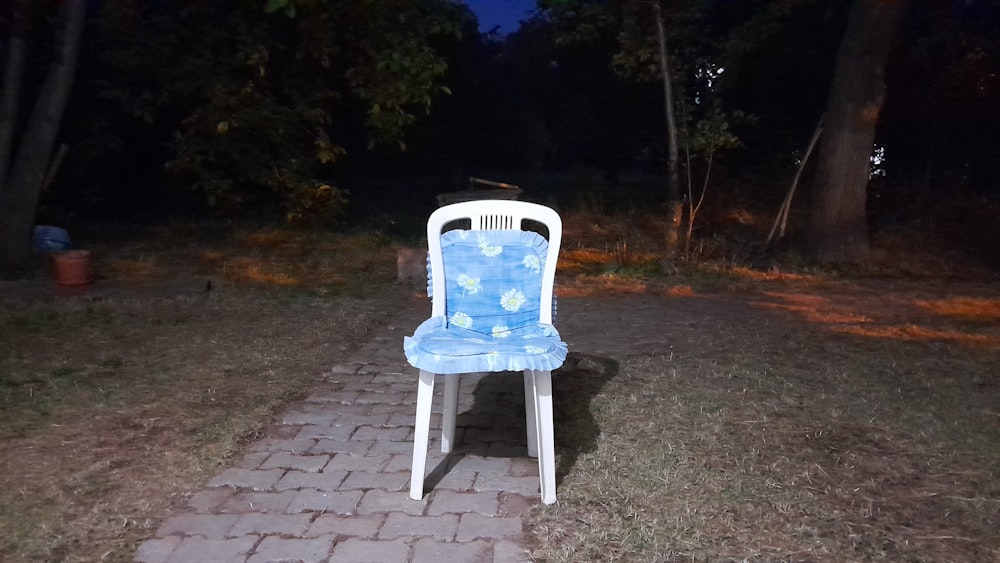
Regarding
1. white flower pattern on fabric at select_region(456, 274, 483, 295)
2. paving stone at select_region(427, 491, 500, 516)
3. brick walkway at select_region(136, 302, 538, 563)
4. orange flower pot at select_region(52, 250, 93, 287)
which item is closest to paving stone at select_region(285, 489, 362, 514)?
brick walkway at select_region(136, 302, 538, 563)

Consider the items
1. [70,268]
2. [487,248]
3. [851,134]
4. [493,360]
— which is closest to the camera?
[493,360]

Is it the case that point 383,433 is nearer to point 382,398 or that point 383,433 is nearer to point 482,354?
point 382,398

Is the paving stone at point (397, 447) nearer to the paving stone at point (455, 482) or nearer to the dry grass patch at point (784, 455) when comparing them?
the paving stone at point (455, 482)

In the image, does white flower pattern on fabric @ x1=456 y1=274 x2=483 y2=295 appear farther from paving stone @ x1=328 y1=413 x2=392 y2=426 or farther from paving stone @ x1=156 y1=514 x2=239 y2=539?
paving stone @ x1=156 y1=514 x2=239 y2=539

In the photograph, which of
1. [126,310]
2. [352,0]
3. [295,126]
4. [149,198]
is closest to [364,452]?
→ [126,310]

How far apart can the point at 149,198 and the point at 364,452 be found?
10.6m

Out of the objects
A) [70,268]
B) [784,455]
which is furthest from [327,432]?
[70,268]

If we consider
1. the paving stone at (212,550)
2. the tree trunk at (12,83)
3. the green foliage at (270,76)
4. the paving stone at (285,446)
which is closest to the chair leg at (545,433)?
the paving stone at (212,550)

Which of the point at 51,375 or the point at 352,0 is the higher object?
the point at 352,0

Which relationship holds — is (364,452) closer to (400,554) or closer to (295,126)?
(400,554)

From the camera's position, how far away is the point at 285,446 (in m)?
3.87

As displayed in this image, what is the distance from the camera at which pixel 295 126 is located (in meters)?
11.0

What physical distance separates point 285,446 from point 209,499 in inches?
23.9

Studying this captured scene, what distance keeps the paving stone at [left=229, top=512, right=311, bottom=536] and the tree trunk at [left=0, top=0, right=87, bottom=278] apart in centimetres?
624
